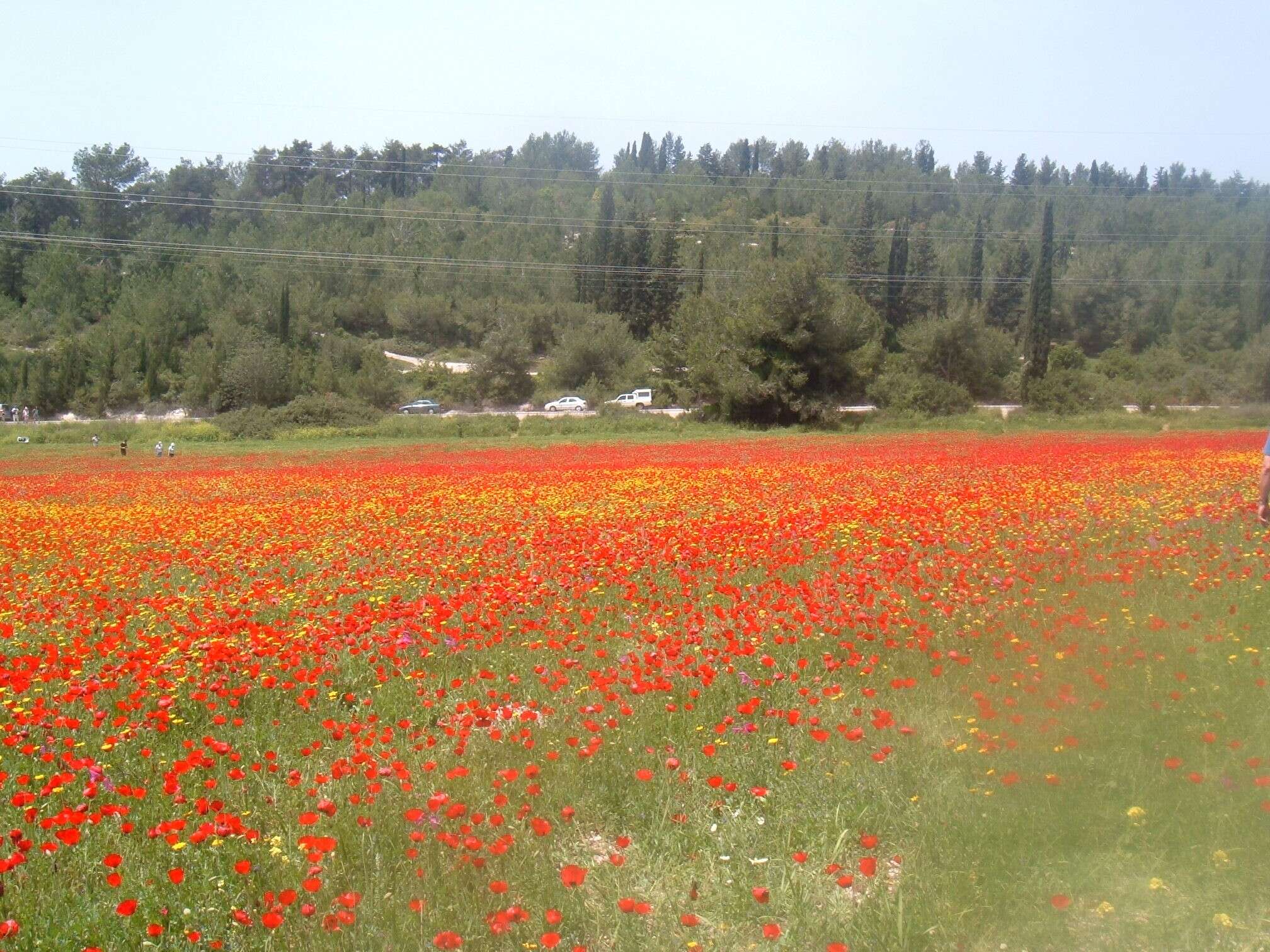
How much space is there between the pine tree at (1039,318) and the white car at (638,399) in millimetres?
24472

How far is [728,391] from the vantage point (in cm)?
5319

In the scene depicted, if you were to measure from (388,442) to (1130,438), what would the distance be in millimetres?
31343

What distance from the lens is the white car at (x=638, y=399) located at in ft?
239

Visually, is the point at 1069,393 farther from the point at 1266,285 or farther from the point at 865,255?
the point at 865,255

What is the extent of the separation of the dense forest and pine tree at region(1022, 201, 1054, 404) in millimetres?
194

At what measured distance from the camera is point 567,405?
258 feet

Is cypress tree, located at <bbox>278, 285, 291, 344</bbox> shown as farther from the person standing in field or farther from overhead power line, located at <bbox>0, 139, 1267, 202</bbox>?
the person standing in field

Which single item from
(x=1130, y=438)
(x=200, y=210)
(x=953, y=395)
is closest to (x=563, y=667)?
(x=1130, y=438)

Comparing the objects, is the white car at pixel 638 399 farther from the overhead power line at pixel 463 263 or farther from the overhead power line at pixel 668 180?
the overhead power line at pixel 668 180

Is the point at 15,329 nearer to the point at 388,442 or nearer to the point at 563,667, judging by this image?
the point at 388,442

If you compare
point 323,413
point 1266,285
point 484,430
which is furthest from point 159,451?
point 1266,285

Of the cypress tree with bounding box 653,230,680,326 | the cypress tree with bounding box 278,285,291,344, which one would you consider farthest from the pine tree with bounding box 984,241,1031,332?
the cypress tree with bounding box 278,285,291,344

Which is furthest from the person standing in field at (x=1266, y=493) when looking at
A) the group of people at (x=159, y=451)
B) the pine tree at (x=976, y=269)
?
the pine tree at (x=976, y=269)

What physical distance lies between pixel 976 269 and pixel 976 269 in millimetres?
47
